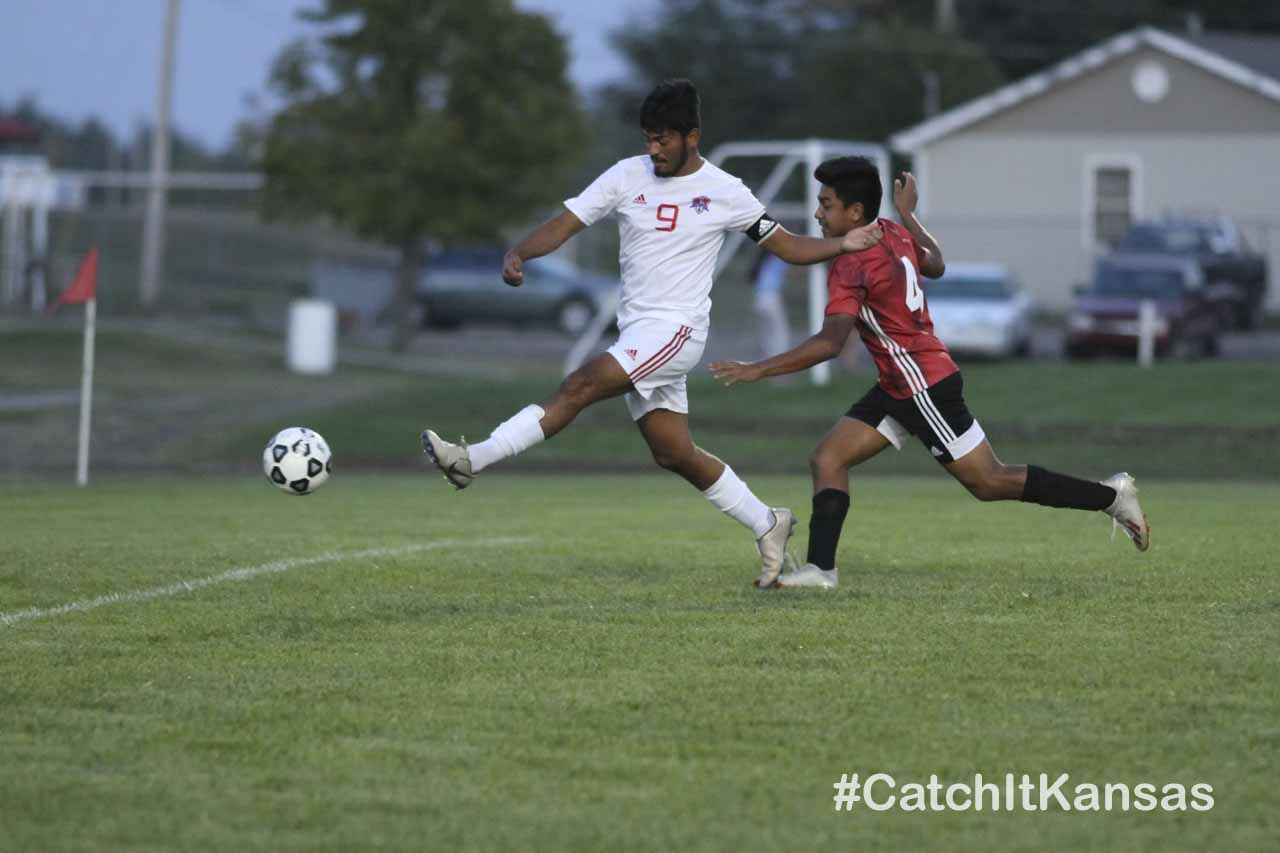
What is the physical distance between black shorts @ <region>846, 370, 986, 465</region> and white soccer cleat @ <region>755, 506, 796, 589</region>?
611mm

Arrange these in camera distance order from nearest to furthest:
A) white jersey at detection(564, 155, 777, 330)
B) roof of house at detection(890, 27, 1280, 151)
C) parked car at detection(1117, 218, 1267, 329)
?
white jersey at detection(564, 155, 777, 330) → parked car at detection(1117, 218, 1267, 329) → roof of house at detection(890, 27, 1280, 151)

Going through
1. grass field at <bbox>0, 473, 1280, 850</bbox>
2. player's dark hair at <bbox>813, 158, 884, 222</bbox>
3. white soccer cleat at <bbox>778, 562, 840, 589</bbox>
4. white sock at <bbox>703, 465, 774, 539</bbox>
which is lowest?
grass field at <bbox>0, 473, 1280, 850</bbox>

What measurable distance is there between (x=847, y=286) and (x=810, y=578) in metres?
1.32

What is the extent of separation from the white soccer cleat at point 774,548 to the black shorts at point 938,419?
611mm

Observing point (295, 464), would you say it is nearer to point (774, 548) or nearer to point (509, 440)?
point (509, 440)

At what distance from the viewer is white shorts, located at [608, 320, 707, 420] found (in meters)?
8.66

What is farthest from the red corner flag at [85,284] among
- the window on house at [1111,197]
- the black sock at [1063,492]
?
the window on house at [1111,197]

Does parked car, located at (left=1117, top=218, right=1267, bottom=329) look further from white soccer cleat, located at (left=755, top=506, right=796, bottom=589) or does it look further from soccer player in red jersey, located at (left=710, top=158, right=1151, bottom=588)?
white soccer cleat, located at (left=755, top=506, right=796, bottom=589)

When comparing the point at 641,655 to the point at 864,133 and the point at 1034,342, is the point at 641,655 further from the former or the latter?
the point at 864,133

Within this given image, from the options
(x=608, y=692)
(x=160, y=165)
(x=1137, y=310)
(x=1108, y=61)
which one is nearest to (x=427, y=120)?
(x=160, y=165)

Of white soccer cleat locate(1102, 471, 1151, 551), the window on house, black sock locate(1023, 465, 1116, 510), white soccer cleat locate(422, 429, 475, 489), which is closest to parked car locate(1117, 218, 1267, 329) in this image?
the window on house

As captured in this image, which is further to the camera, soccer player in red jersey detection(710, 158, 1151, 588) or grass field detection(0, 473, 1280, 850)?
soccer player in red jersey detection(710, 158, 1151, 588)

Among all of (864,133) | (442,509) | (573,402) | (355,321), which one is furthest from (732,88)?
(573,402)

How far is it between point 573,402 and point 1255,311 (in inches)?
1380
